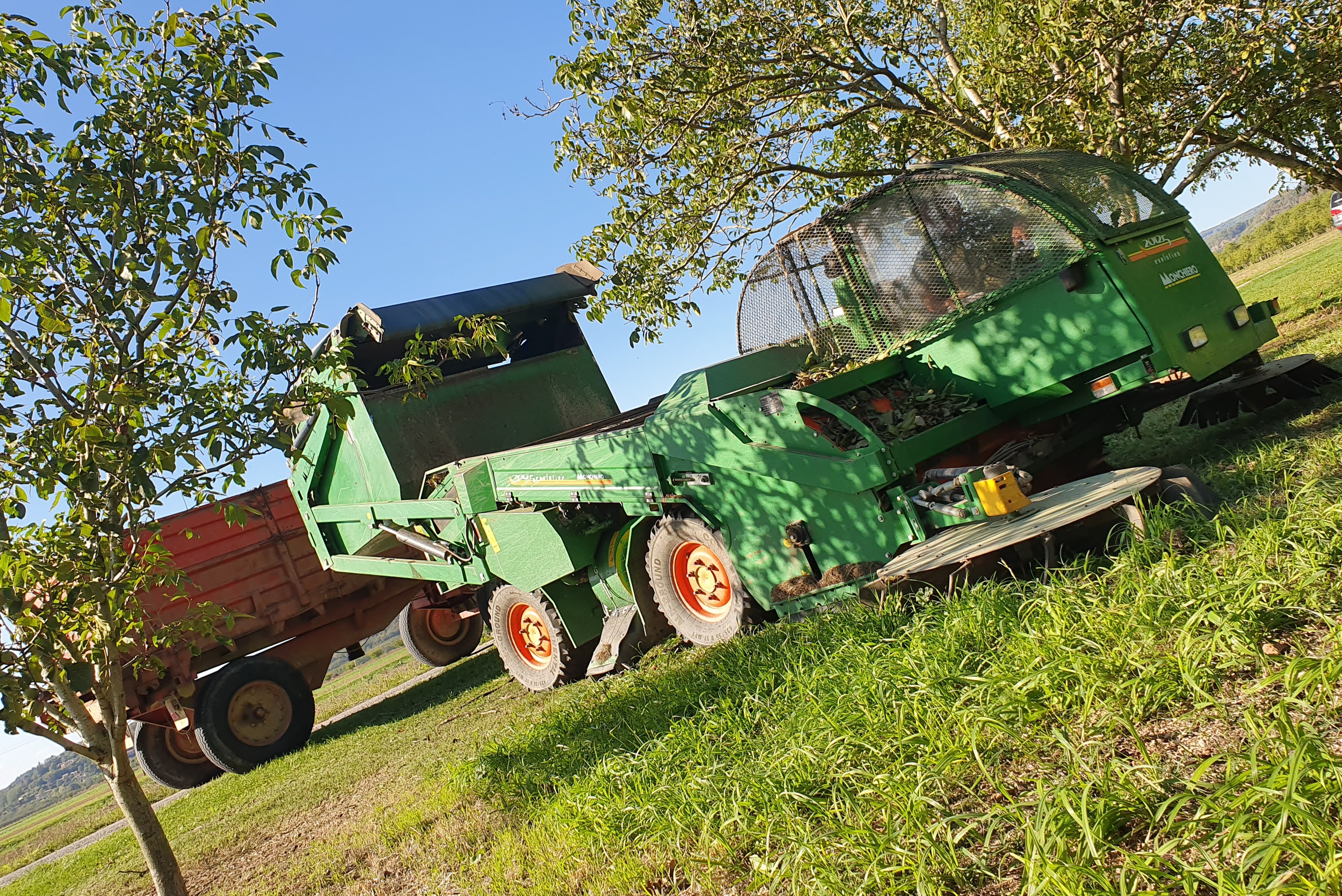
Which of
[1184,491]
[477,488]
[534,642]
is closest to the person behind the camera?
[1184,491]

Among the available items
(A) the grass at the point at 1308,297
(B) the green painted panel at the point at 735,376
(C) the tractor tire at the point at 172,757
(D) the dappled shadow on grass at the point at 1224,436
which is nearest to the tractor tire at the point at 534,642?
(B) the green painted panel at the point at 735,376

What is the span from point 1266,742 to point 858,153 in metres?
8.78

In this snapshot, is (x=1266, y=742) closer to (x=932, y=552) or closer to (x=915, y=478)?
(x=932, y=552)

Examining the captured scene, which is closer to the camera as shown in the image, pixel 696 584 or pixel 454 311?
pixel 696 584

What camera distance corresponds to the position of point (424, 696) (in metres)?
10.3

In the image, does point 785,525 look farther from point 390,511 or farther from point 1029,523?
point 390,511

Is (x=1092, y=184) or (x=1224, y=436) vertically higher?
(x=1092, y=184)

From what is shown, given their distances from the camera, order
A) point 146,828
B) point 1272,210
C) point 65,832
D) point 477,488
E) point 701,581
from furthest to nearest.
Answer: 1. point 1272,210
2. point 65,832
3. point 477,488
4. point 701,581
5. point 146,828

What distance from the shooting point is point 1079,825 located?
222 cm

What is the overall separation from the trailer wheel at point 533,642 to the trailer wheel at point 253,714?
10.2 feet

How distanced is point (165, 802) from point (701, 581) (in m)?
6.83

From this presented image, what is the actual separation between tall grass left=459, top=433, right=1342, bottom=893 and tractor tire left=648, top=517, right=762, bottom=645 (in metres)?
0.85

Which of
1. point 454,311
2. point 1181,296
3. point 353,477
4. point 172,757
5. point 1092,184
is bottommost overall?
point 172,757

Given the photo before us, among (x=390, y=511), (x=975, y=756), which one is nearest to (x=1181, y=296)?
(x=975, y=756)
